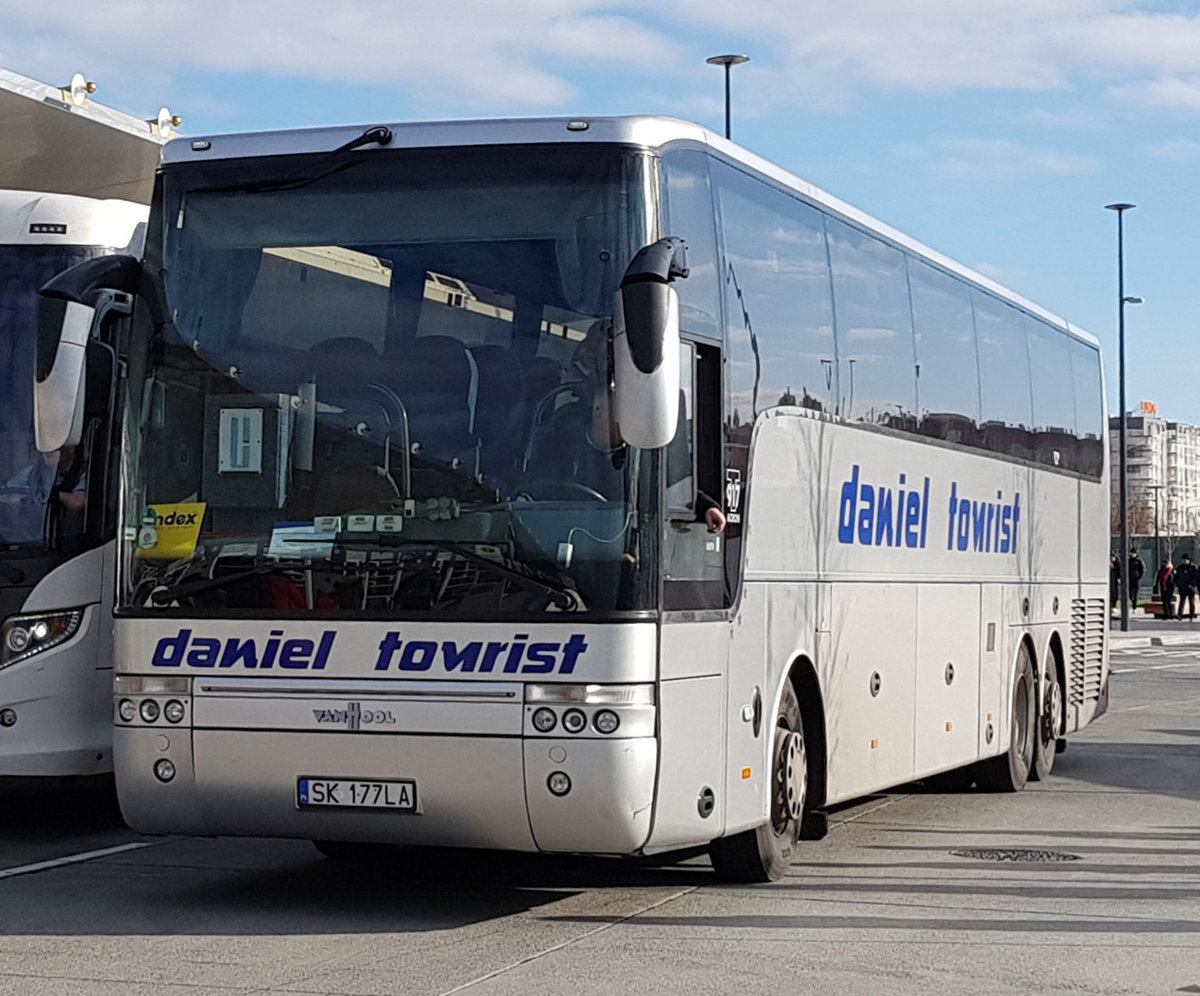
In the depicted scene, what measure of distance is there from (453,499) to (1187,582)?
163 feet

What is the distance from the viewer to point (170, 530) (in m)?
9.16

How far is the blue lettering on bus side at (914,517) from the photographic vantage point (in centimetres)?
1162

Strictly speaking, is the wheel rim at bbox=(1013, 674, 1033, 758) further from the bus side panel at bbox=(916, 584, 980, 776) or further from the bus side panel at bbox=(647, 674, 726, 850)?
the bus side panel at bbox=(647, 674, 726, 850)

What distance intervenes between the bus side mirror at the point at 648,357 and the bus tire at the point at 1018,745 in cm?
710

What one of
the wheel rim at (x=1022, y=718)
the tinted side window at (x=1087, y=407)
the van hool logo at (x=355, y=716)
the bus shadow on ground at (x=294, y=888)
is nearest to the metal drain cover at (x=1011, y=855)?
the bus shadow on ground at (x=294, y=888)

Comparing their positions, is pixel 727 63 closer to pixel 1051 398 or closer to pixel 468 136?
pixel 1051 398

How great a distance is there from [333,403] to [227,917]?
2321mm

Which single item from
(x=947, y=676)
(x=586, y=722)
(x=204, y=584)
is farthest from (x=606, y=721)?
(x=947, y=676)

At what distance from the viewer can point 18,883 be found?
10367 mm

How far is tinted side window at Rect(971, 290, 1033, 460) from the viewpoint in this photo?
14.7 m

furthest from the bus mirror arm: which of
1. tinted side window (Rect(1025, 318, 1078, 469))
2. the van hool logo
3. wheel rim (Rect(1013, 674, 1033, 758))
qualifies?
tinted side window (Rect(1025, 318, 1078, 469))

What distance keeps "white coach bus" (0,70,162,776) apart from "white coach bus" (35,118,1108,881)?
175cm

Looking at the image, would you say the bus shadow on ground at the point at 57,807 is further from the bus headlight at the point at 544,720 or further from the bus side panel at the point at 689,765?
the bus side panel at the point at 689,765

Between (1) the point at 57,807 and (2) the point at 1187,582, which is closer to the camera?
(1) the point at 57,807
